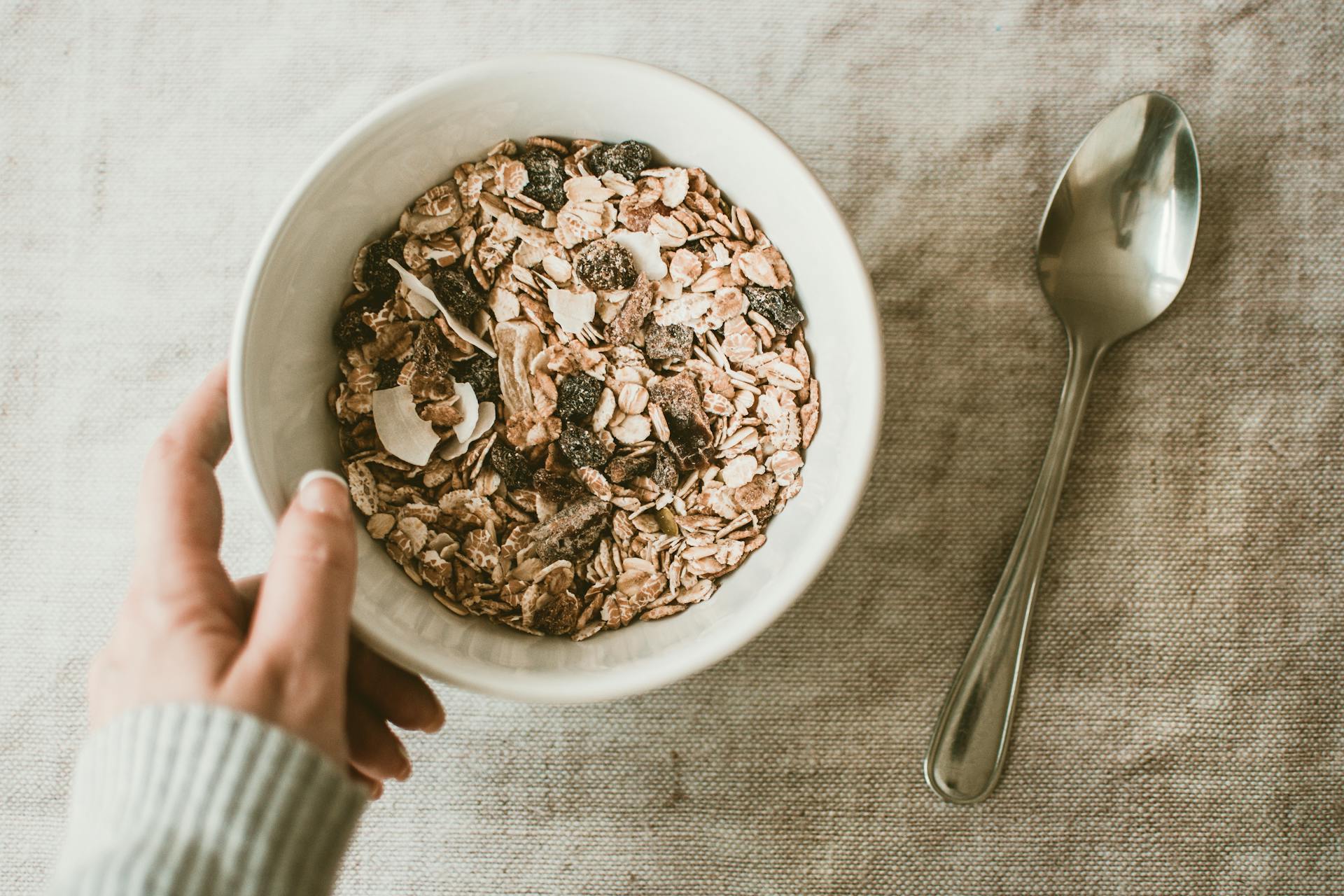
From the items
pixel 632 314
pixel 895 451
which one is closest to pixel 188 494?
pixel 632 314

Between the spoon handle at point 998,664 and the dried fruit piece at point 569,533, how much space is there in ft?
1.10

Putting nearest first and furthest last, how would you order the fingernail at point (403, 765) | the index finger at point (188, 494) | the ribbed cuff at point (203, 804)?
the ribbed cuff at point (203, 804) < the index finger at point (188, 494) < the fingernail at point (403, 765)

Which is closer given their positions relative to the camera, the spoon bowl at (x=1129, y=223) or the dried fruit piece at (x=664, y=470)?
the dried fruit piece at (x=664, y=470)

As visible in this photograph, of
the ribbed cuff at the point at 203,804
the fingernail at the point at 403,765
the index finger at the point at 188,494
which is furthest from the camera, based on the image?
the fingernail at the point at 403,765

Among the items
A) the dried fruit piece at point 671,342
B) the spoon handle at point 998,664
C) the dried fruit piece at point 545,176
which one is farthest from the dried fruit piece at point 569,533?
the spoon handle at point 998,664

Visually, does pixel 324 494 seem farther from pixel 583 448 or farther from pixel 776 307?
pixel 776 307

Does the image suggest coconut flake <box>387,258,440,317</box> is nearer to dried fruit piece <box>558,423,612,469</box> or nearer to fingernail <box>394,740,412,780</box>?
dried fruit piece <box>558,423,612,469</box>

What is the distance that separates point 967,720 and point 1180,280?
1.32ft

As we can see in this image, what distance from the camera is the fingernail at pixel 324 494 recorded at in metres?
0.47

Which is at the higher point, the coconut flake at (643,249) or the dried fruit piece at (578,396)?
the coconut flake at (643,249)

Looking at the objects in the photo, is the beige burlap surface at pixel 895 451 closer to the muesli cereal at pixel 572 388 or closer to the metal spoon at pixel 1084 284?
the metal spoon at pixel 1084 284

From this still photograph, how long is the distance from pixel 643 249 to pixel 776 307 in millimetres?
101

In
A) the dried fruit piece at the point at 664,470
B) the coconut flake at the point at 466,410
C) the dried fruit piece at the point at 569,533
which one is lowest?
the dried fruit piece at the point at 569,533

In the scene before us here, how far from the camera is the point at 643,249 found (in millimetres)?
588
